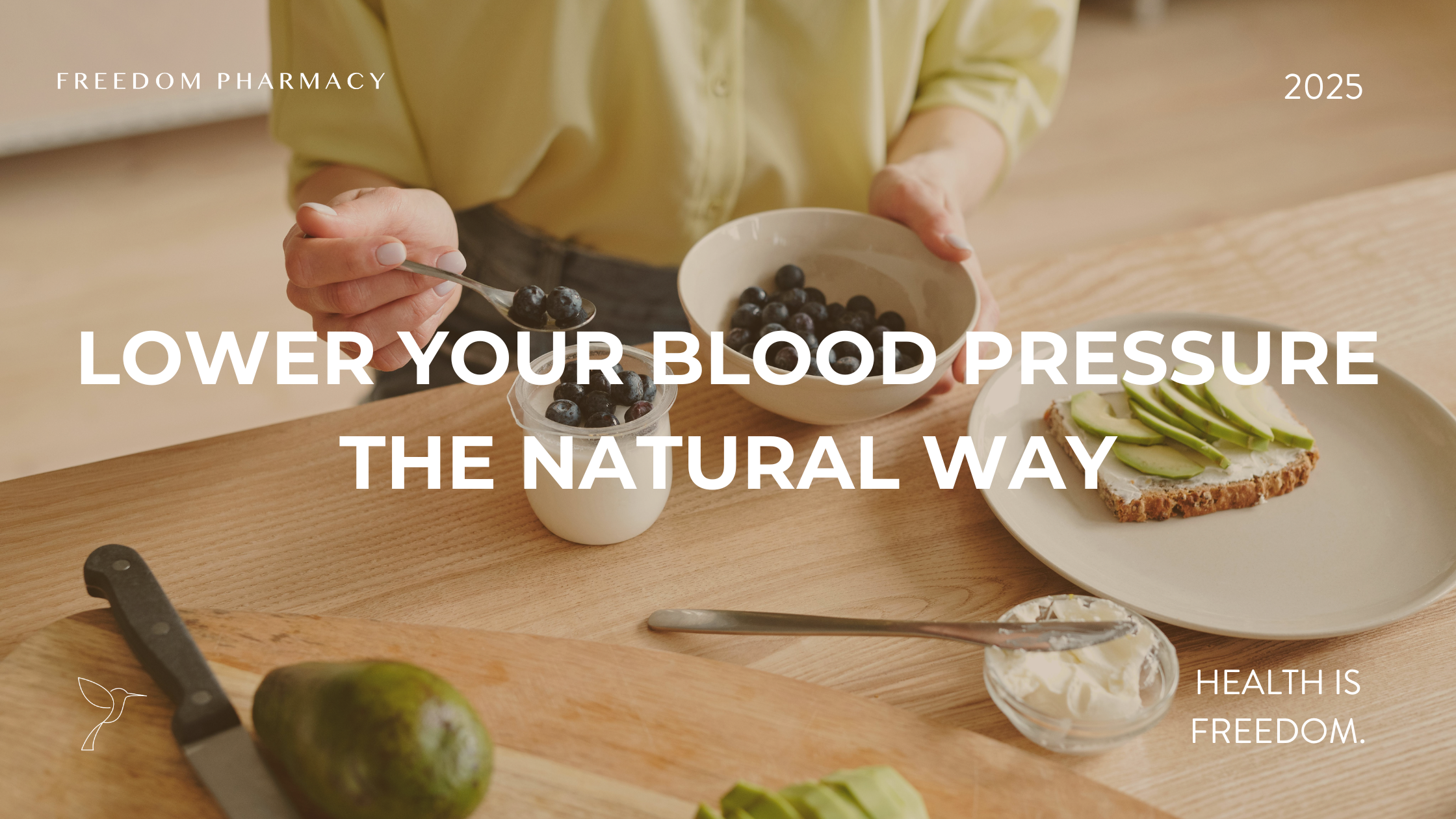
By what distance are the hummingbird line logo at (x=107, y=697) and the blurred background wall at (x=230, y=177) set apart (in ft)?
6.94

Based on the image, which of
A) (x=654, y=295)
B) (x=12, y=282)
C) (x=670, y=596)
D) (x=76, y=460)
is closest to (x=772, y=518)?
(x=670, y=596)

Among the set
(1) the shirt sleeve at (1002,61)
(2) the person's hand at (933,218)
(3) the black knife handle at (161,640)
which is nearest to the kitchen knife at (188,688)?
(3) the black knife handle at (161,640)

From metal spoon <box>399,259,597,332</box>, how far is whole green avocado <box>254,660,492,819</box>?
1.41 feet

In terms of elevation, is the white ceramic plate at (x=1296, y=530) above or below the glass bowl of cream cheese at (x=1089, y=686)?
above

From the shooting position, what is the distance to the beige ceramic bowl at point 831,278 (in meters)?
1.17

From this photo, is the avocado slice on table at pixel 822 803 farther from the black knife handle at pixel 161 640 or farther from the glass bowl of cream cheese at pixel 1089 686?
the black knife handle at pixel 161 640

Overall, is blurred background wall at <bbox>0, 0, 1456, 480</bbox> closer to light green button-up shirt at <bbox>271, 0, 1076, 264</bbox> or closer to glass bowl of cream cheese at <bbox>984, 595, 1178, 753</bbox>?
light green button-up shirt at <bbox>271, 0, 1076, 264</bbox>

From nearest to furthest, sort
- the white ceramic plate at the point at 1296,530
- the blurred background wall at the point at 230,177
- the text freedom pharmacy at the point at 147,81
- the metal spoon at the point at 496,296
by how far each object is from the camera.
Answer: the white ceramic plate at the point at 1296,530
the metal spoon at the point at 496,296
the blurred background wall at the point at 230,177
the text freedom pharmacy at the point at 147,81

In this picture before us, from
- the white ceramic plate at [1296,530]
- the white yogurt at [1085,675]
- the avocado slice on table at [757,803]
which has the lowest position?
the avocado slice on table at [757,803]

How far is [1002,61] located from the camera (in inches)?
67.0

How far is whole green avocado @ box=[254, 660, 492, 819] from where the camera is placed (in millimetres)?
756

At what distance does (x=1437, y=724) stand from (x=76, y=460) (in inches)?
122

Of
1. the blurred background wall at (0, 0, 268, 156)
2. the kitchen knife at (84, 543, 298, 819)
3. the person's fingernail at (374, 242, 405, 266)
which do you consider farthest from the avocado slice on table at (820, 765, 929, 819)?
the blurred background wall at (0, 0, 268, 156)

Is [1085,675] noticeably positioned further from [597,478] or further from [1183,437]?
[597,478]
